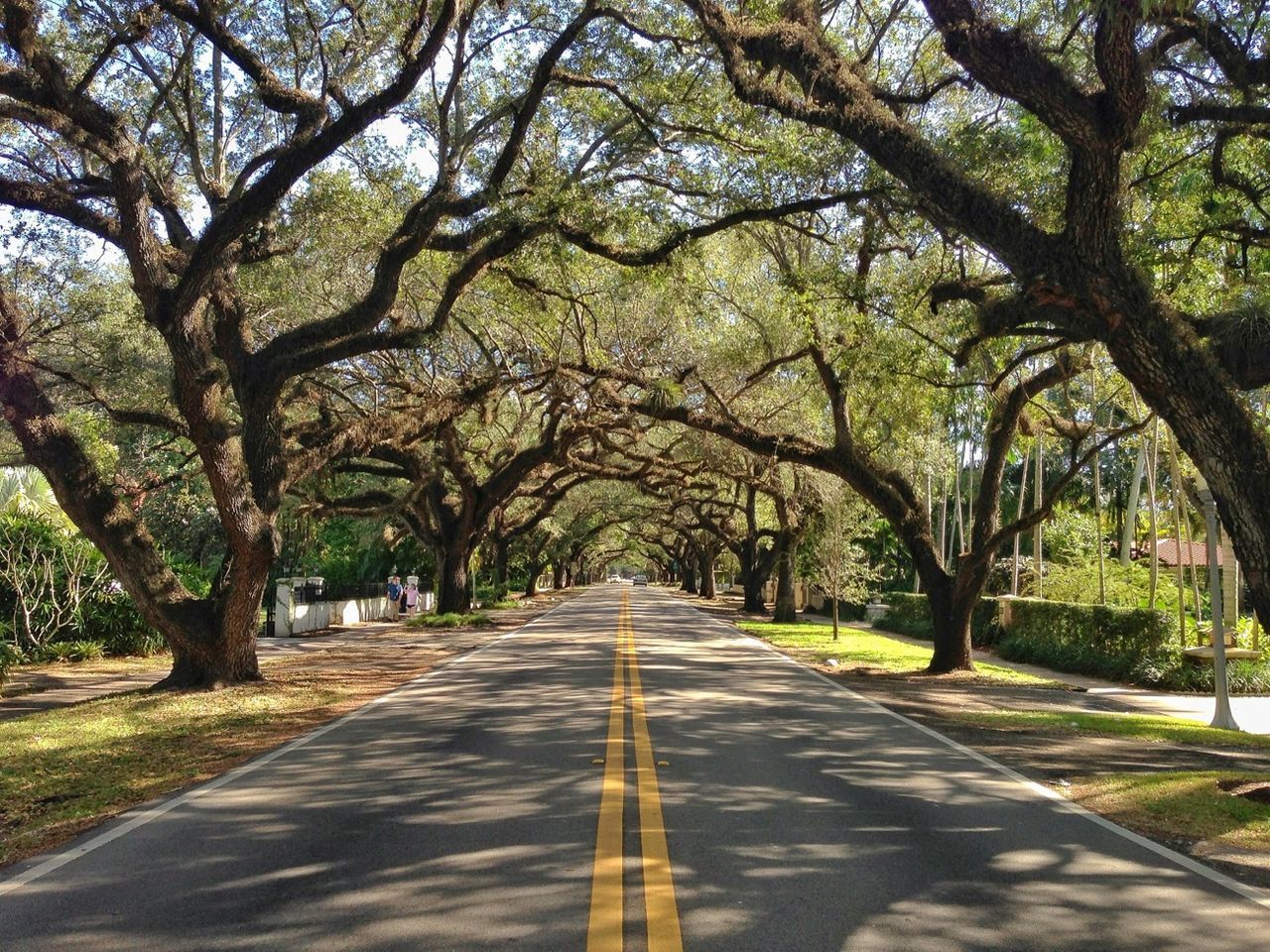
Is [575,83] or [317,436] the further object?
[317,436]

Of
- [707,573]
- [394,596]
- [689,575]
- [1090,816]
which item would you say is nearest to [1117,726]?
[1090,816]

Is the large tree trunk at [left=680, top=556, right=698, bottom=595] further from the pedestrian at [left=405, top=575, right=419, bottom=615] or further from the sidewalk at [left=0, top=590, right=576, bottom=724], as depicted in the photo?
the pedestrian at [left=405, top=575, right=419, bottom=615]

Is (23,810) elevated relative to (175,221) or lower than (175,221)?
lower

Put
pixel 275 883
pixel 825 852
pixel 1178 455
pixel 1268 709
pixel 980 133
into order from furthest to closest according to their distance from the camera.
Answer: pixel 1178 455, pixel 1268 709, pixel 980 133, pixel 825 852, pixel 275 883

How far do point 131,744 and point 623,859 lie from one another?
7.11 m

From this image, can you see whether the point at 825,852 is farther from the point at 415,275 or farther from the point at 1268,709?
the point at 415,275

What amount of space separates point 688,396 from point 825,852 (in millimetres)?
20877

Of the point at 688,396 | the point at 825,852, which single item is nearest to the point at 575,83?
the point at 825,852

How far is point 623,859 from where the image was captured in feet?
20.6

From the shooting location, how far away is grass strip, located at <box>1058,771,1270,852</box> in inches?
289

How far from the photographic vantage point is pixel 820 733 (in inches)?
453

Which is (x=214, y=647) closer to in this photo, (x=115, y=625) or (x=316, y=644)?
(x=115, y=625)

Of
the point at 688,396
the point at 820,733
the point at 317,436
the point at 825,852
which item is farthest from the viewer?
the point at 688,396

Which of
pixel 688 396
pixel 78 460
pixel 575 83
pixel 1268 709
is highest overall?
pixel 575 83
